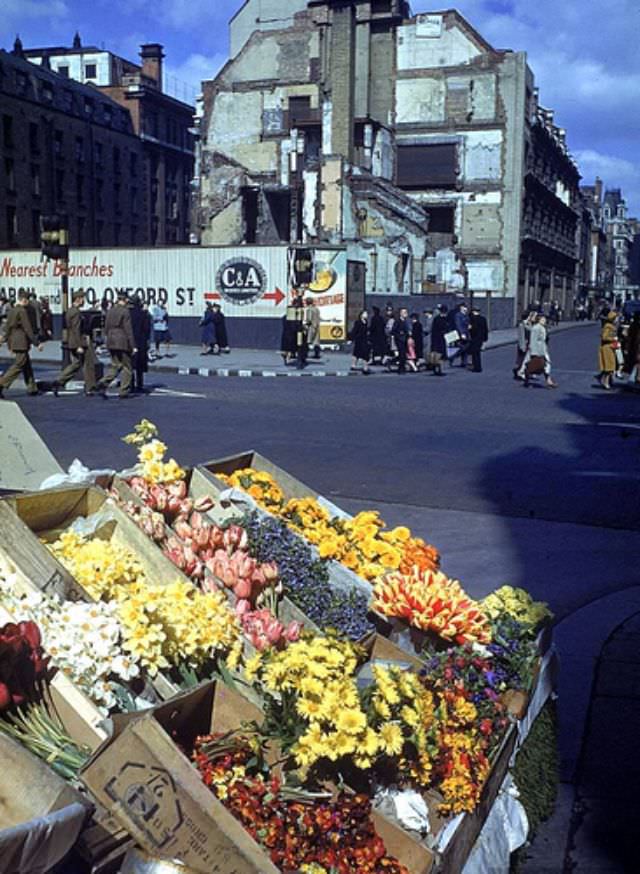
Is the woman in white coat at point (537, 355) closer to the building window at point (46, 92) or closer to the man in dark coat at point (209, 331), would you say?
the man in dark coat at point (209, 331)

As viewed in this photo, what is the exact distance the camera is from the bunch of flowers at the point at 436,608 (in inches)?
143

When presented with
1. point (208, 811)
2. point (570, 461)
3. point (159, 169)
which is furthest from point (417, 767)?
point (159, 169)

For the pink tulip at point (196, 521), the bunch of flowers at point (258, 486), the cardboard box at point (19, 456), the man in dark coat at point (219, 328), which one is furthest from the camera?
the man in dark coat at point (219, 328)

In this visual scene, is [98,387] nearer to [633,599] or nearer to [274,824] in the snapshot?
[633,599]

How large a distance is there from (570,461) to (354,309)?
20.3m

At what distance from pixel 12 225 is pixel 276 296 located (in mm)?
30412

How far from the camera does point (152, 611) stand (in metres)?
2.93

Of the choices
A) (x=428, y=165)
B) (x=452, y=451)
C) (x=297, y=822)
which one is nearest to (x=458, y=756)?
(x=297, y=822)

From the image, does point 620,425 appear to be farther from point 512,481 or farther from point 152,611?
point 152,611

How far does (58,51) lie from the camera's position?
2911 inches

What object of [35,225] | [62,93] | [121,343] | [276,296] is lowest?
[121,343]

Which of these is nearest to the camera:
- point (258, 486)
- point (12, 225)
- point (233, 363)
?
point (258, 486)

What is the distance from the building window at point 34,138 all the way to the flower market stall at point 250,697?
58201 mm

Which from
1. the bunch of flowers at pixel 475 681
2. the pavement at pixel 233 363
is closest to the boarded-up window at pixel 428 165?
the pavement at pixel 233 363
